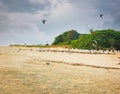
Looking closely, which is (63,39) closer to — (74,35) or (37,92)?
(74,35)

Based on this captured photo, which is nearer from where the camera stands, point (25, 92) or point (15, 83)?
point (25, 92)

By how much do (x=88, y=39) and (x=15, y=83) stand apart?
94.6 m

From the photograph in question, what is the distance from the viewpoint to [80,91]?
16328 millimetres

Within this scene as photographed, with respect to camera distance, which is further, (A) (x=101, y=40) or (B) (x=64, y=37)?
(B) (x=64, y=37)

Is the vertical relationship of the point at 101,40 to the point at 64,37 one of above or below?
below

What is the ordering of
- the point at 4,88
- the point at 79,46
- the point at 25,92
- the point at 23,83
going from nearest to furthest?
the point at 25,92, the point at 4,88, the point at 23,83, the point at 79,46

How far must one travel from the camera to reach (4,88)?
16.7 m

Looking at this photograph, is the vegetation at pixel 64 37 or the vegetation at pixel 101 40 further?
the vegetation at pixel 64 37

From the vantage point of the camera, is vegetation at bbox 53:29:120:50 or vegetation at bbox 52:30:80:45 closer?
vegetation at bbox 53:29:120:50

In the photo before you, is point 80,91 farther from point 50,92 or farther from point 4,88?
point 4,88

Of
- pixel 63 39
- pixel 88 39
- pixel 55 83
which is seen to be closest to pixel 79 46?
pixel 88 39

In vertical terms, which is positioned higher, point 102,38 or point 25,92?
point 102,38

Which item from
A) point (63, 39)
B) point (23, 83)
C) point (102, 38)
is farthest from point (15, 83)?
point (63, 39)

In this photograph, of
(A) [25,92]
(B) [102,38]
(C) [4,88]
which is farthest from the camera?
(B) [102,38]
